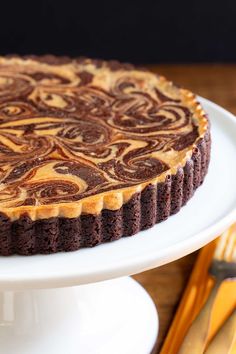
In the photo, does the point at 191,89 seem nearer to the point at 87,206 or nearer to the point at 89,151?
the point at 89,151

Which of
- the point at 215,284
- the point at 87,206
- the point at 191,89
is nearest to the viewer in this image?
the point at 87,206

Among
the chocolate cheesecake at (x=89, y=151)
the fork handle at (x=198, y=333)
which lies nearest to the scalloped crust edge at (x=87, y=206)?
the chocolate cheesecake at (x=89, y=151)

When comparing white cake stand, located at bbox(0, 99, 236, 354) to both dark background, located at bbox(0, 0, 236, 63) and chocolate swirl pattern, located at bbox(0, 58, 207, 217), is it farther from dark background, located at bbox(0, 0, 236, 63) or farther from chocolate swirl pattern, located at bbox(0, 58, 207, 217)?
dark background, located at bbox(0, 0, 236, 63)

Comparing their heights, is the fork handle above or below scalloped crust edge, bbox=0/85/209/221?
below

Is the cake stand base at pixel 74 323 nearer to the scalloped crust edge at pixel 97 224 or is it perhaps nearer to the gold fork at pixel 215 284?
the gold fork at pixel 215 284

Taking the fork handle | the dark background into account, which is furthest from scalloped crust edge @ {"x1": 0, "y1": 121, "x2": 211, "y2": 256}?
the dark background

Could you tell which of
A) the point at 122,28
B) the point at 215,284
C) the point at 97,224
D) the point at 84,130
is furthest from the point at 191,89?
the point at 97,224
